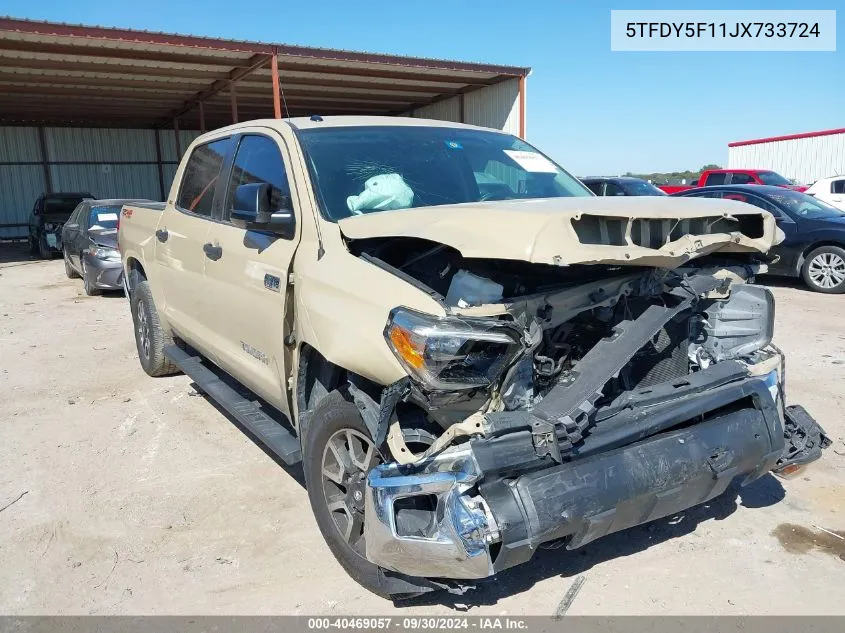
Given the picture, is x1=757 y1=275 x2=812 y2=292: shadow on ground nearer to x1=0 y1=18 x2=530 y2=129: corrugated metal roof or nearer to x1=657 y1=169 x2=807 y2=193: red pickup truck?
x1=657 y1=169 x2=807 y2=193: red pickup truck

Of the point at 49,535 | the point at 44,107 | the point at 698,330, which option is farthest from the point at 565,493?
the point at 44,107

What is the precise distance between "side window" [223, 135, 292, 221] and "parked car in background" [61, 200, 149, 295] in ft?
23.5

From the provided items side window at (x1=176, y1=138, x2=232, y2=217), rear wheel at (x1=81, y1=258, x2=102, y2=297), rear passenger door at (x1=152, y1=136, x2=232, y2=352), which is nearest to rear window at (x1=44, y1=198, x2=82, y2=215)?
rear wheel at (x1=81, y1=258, x2=102, y2=297)

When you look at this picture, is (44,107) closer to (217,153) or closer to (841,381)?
(217,153)

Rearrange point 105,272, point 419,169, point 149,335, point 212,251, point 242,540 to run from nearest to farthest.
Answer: point 242,540
point 419,169
point 212,251
point 149,335
point 105,272

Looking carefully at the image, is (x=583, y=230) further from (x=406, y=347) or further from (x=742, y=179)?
(x=742, y=179)

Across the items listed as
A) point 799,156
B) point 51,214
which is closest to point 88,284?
point 51,214

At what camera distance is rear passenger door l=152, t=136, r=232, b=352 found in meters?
4.27

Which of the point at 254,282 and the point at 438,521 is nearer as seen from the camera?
the point at 438,521

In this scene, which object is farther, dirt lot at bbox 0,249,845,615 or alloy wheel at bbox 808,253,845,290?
alloy wheel at bbox 808,253,845,290

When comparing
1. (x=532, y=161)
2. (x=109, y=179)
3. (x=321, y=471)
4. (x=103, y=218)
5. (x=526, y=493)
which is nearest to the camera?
(x=526, y=493)

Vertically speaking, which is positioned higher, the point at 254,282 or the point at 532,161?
the point at 532,161

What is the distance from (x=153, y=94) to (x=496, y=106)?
9.78 metres

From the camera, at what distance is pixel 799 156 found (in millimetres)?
29781
